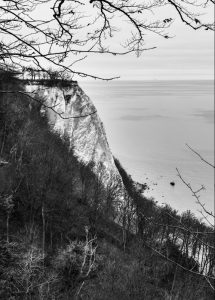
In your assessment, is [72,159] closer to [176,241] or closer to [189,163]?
[176,241]

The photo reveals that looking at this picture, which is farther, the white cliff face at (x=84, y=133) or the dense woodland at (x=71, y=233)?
the white cliff face at (x=84, y=133)

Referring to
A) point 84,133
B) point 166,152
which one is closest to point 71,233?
point 84,133

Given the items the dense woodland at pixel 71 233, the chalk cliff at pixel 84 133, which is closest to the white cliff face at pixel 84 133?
the chalk cliff at pixel 84 133

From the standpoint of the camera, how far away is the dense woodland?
1062 inches

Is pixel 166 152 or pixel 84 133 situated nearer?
pixel 84 133

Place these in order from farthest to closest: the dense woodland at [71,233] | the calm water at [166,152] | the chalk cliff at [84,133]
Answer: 1. the chalk cliff at [84,133]
2. the calm water at [166,152]
3. the dense woodland at [71,233]

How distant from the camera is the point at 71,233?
117 feet

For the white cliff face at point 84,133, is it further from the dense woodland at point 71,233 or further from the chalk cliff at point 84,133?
the dense woodland at point 71,233

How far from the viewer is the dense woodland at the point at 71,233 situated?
2697cm

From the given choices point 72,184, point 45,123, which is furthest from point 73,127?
point 72,184

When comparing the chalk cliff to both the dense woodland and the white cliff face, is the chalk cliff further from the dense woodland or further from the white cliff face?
the dense woodland

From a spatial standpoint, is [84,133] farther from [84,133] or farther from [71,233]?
[71,233]

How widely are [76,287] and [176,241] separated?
14.6 meters

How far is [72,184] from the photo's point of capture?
43.2 m
